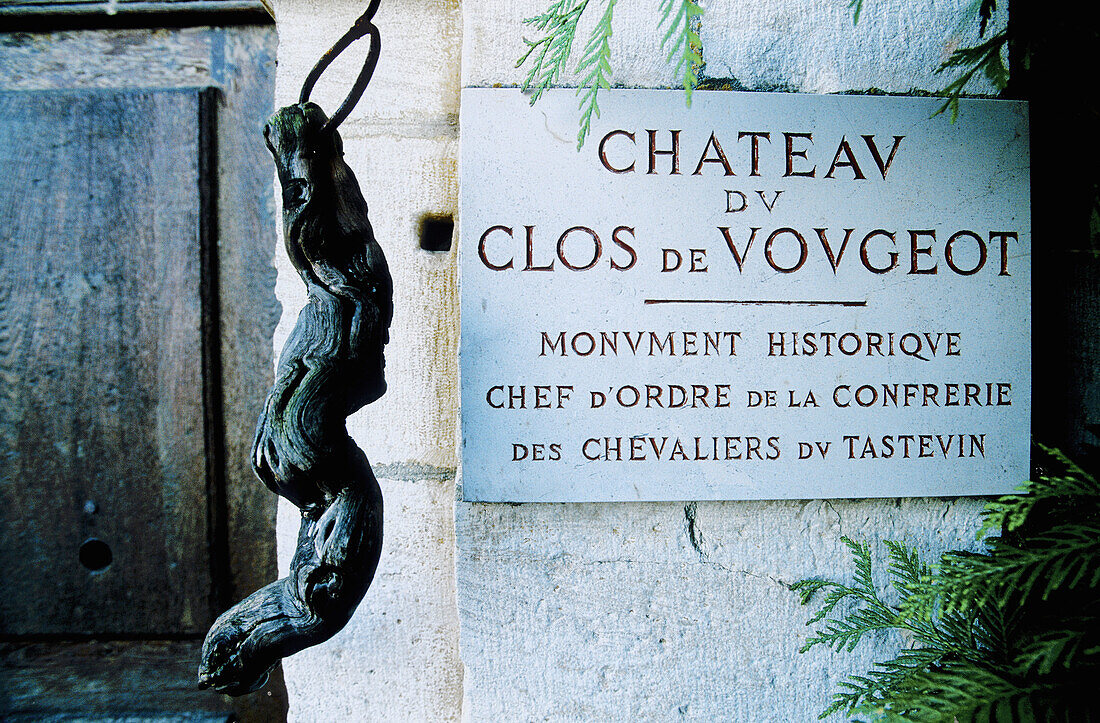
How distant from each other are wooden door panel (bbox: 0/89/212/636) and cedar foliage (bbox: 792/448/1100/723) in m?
1.26

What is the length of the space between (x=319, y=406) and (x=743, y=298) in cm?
74

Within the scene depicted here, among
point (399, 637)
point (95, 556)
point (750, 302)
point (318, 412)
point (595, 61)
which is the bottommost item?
point (399, 637)

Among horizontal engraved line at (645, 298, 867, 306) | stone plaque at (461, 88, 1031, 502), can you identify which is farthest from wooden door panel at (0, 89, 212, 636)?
horizontal engraved line at (645, 298, 867, 306)

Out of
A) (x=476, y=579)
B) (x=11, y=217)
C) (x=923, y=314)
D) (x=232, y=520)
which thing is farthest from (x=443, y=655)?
(x=11, y=217)

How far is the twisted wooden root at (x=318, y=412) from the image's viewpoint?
0.70 m

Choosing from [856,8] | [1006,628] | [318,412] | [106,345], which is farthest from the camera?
[106,345]

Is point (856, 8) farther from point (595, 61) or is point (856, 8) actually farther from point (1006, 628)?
point (1006, 628)

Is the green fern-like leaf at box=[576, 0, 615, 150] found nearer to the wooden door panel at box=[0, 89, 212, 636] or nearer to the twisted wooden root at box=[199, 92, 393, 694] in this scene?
the twisted wooden root at box=[199, 92, 393, 694]

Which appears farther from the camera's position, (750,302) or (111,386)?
(111,386)

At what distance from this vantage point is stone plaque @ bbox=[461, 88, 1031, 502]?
39.8 inches

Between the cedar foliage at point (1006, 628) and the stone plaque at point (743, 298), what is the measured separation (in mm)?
203

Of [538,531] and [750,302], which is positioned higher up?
[750,302]

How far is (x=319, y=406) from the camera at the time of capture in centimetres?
69

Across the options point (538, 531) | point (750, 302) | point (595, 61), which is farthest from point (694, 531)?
point (595, 61)
